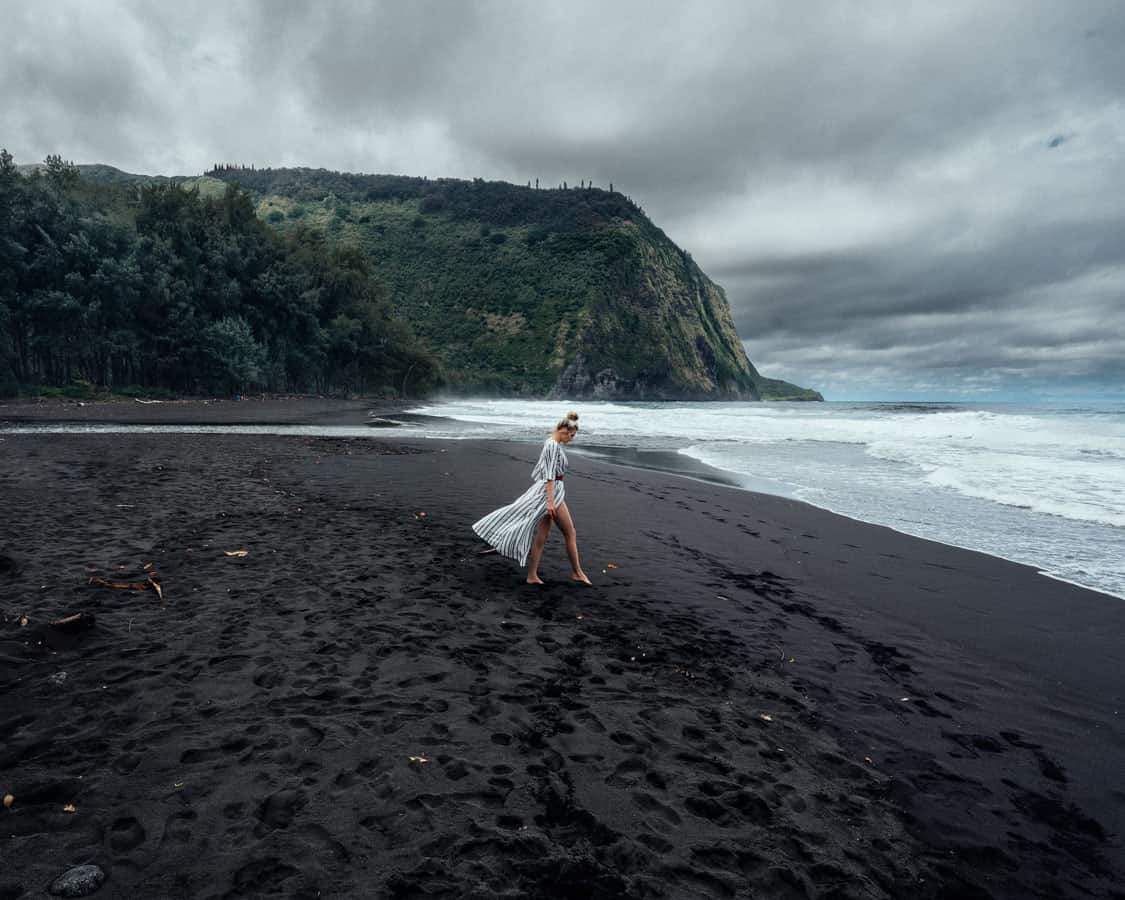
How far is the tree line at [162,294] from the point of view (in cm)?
Result: 3738

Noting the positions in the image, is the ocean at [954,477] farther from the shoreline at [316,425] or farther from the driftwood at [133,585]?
the driftwood at [133,585]

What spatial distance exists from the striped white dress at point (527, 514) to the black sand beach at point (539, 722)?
399mm

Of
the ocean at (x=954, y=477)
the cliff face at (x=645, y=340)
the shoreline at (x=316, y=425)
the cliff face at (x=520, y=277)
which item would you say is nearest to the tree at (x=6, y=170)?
the shoreline at (x=316, y=425)

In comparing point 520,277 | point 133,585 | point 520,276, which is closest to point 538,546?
point 133,585

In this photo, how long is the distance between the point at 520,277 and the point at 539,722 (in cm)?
12655

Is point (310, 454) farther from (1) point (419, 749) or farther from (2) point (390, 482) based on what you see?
(1) point (419, 749)

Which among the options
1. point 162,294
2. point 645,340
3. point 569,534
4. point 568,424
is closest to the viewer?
point 568,424

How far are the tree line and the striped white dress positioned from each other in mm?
44258

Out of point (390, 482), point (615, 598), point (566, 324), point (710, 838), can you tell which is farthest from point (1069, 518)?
point (566, 324)

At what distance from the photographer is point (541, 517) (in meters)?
6.58

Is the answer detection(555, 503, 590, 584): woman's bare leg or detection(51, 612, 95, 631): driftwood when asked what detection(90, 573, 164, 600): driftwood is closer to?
detection(51, 612, 95, 631): driftwood

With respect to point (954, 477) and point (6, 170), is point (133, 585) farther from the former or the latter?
point (6, 170)

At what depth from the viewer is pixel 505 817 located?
2.83m

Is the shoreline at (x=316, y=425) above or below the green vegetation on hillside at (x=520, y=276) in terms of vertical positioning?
below
